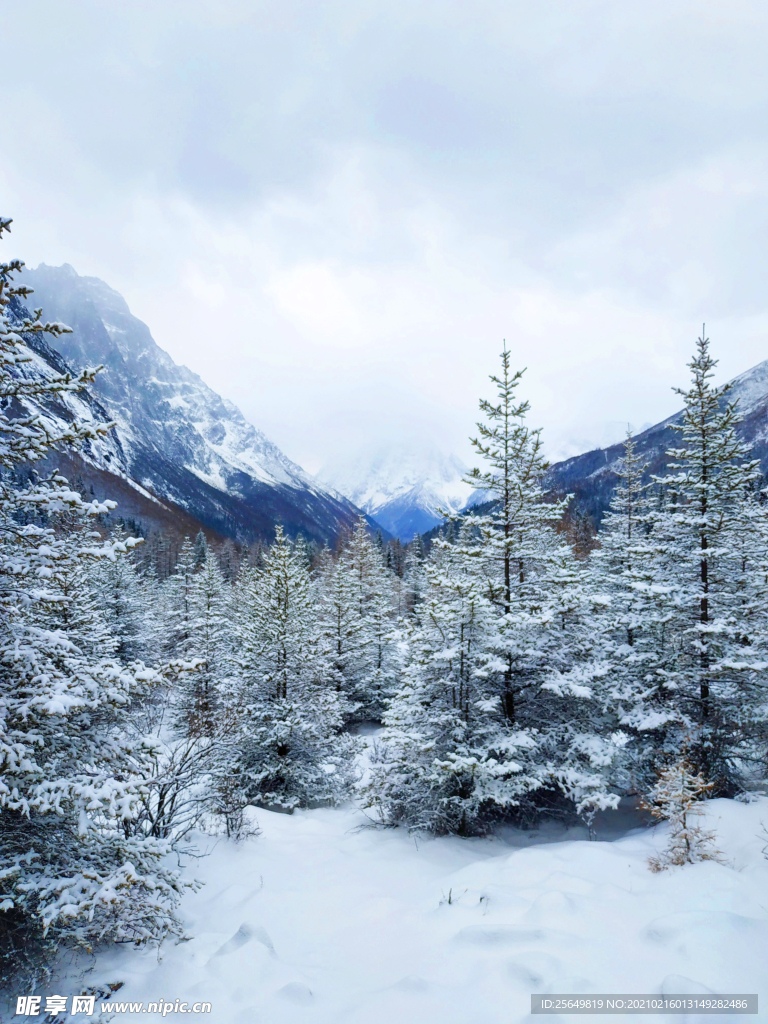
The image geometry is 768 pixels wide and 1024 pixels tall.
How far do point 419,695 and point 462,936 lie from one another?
5.85 m

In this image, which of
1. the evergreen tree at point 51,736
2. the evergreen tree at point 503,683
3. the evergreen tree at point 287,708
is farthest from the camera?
the evergreen tree at point 287,708

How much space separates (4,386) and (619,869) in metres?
11.4

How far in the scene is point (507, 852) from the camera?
941cm

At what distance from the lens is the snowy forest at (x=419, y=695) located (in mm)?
5312

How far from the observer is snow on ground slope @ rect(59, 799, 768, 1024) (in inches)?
187

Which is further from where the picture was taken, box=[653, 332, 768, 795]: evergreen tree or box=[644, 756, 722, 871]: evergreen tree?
box=[653, 332, 768, 795]: evergreen tree

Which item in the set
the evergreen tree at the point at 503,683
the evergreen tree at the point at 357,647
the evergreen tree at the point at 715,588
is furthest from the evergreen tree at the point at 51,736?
the evergreen tree at the point at 357,647

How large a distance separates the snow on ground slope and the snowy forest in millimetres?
745

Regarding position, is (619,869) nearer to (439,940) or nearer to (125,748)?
(439,940)

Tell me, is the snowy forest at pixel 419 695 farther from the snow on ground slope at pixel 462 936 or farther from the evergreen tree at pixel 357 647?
the evergreen tree at pixel 357 647

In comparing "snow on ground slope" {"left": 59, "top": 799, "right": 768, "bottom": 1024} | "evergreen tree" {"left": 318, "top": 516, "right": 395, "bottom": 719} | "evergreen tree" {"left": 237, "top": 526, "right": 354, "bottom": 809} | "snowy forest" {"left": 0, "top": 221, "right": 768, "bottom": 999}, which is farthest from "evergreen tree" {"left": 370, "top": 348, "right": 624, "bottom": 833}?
"evergreen tree" {"left": 318, "top": 516, "right": 395, "bottom": 719}

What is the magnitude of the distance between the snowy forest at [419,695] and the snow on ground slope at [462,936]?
0.75m

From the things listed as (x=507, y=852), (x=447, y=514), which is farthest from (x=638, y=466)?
(x=507, y=852)

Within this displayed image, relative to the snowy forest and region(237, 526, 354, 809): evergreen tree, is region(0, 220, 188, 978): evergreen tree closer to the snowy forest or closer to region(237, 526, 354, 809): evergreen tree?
the snowy forest
